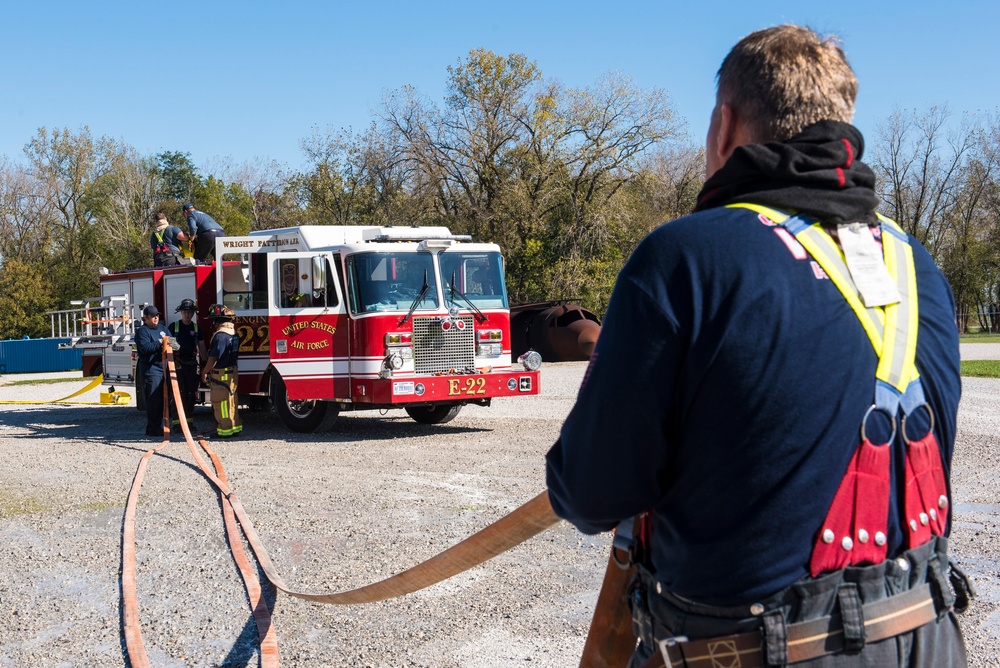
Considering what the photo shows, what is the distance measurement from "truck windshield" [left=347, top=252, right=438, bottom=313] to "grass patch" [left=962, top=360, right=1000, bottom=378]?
13.9 meters

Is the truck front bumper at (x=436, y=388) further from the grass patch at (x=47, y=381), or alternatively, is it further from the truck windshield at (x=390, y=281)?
the grass patch at (x=47, y=381)

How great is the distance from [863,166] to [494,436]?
1143 centimetres

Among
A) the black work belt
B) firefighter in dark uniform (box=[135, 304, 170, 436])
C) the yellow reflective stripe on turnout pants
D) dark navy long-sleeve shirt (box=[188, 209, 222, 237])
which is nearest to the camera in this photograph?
the black work belt

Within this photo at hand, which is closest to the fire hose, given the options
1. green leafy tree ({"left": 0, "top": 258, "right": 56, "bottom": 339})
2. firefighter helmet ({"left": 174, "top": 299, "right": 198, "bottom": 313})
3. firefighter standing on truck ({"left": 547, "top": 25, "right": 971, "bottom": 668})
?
firefighter standing on truck ({"left": 547, "top": 25, "right": 971, "bottom": 668})

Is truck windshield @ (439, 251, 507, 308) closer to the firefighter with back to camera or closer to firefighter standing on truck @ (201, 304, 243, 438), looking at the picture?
firefighter standing on truck @ (201, 304, 243, 438)

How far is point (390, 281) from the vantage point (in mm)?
13125

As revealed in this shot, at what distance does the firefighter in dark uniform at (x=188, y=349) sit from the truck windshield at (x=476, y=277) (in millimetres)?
4212

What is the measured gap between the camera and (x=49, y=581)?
630 centimetres

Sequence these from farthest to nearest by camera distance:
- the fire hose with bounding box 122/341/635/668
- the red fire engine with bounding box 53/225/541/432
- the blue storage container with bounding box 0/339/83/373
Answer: the blue storage container with bounding box 0/339/83/373
the red fire engine with bounding box 53/225/541/432
the fire hose with bounding box 122/341/635/668

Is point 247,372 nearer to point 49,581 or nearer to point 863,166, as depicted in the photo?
point 49,581

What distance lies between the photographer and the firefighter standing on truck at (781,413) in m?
1.75

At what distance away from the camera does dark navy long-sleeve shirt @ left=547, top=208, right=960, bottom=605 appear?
68.9 inches

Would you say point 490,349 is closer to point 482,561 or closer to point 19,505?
point 19,505

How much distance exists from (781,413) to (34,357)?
41.2 meters
